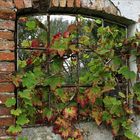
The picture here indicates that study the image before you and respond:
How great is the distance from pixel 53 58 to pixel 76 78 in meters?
0.30

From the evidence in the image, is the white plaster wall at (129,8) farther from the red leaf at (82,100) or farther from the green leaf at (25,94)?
the green leaf at (25,94)

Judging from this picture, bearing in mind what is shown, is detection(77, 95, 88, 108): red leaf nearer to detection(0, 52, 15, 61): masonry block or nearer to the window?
the window

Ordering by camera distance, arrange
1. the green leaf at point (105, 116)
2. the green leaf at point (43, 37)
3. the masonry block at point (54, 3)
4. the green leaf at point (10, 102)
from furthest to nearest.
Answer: the green leaf at point (105, 116)
the green leaf at point (43, 37)
the masonry block at point (54, 3)
the green leaf at point (10, 102)

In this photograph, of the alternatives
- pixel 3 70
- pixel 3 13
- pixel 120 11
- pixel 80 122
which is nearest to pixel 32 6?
pixel 3 13

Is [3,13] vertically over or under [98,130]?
over

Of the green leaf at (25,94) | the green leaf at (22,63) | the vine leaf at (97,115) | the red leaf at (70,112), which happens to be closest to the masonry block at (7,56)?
the green leaf at (22,63)

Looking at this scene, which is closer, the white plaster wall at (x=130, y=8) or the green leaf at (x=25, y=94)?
the green leaf at (x=25, y=94)

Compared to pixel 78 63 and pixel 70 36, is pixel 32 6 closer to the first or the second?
pixel 70 36

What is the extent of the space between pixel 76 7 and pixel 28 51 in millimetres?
569

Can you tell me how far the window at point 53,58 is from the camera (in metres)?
3.27

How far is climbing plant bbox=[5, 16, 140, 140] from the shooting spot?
10.7 ft

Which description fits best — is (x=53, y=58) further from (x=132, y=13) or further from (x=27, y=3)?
(x=132, y=13)

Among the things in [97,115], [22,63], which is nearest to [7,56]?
[22,63]

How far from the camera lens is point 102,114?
11.4ft
